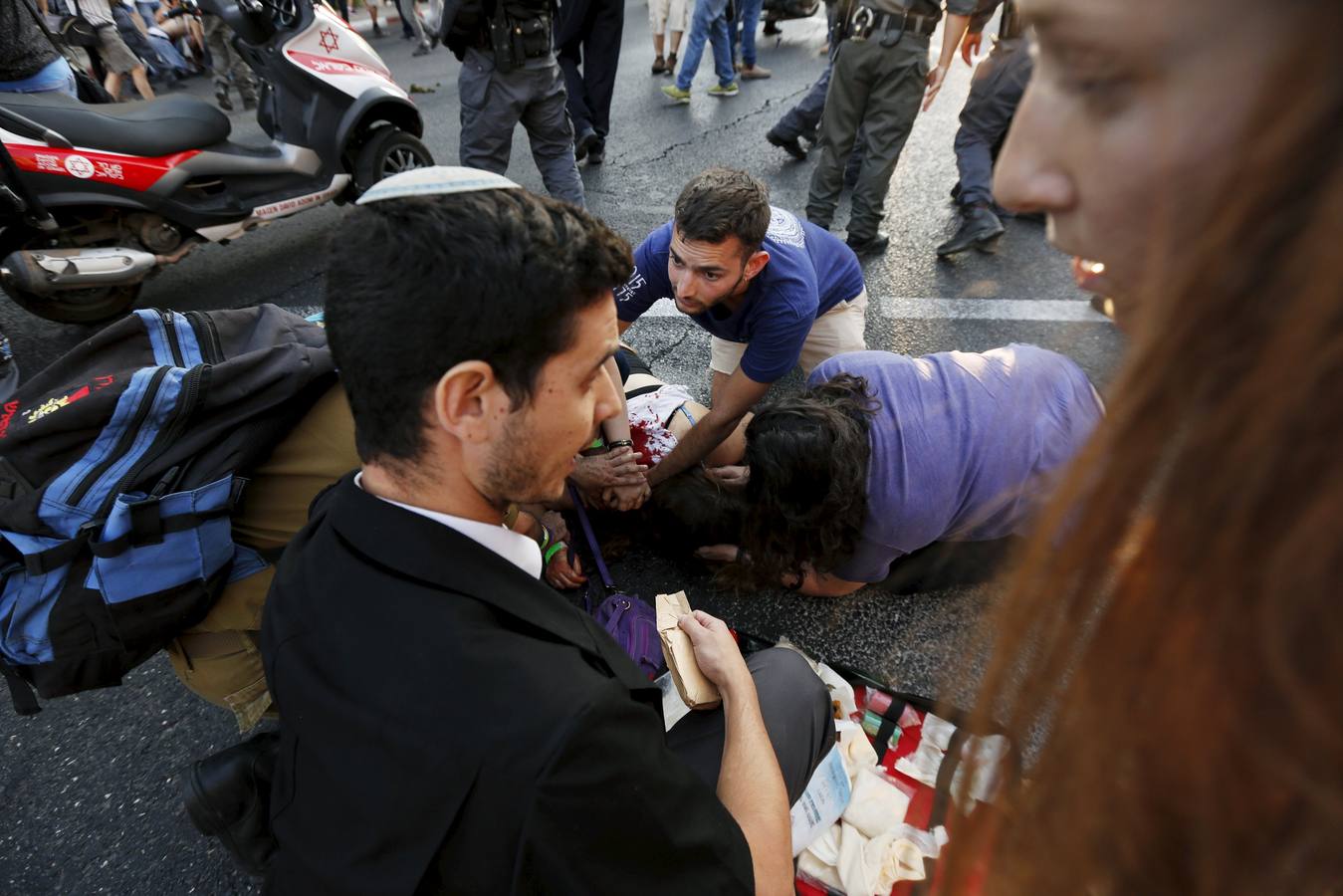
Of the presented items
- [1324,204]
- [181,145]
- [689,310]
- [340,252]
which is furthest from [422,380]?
[181,145]

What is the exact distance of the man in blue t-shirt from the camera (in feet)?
8.15

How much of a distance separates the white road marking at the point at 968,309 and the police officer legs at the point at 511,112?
1267 mm

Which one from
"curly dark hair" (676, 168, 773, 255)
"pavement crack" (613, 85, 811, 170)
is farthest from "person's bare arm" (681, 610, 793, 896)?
"pavement crack" (613, 85, 811, 170)

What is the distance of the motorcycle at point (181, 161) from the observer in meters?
3.19

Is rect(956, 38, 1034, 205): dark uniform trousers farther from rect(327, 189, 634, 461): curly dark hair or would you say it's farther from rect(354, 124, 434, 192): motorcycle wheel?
rect(327, 189, 634, 461): curly dark hair

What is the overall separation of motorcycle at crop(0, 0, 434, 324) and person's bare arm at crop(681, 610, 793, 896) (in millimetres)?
3525

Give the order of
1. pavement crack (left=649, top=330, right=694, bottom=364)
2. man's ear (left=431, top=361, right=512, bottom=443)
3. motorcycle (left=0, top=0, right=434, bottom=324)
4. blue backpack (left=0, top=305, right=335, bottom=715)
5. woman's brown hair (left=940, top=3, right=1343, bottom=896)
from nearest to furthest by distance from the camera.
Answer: woman's brown hair (left=940, top=3, right=1343, bottom=896) < man's ear (left=431, top=361, right=512, bottom=443) < blue backpack (left=0, top=305, right=335, bottom=715) < motorcycle (left=0, top=0, right=434, bottom=324) < pavement crack (left=649, top=330, right=694, bottom=364)

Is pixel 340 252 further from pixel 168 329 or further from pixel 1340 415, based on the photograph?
pixel 1340 415

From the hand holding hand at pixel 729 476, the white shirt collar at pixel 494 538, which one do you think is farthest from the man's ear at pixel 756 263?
the white shirt collar at pixel 494 538

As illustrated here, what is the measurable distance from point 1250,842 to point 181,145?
4537mm

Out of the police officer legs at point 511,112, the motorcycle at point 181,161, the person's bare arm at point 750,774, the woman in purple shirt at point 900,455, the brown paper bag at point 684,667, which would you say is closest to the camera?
the person's bare arm at point 750,774

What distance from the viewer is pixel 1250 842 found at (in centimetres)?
46

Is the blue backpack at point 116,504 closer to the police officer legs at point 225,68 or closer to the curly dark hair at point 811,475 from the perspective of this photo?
the curly dark hair at point 811,475

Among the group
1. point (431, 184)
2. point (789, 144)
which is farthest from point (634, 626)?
point (789, 144)
